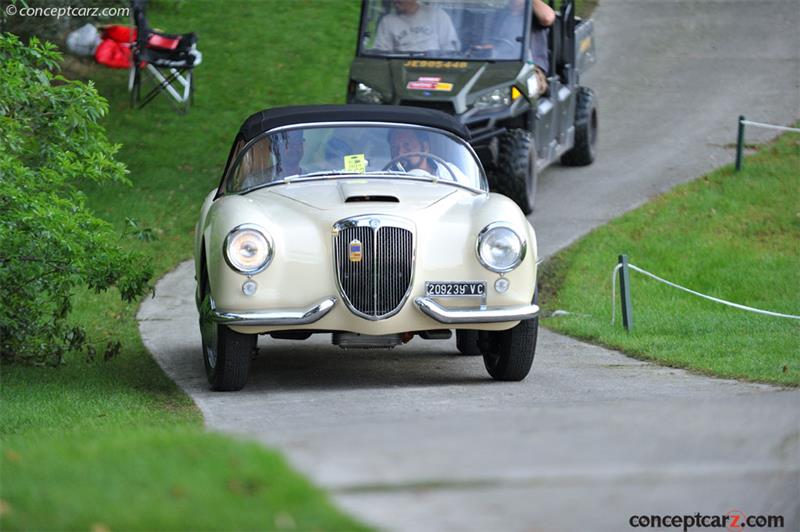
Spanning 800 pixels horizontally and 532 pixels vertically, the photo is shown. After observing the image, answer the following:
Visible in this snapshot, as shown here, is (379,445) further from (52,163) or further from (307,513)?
(52,163)

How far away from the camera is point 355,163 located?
9.83 metres

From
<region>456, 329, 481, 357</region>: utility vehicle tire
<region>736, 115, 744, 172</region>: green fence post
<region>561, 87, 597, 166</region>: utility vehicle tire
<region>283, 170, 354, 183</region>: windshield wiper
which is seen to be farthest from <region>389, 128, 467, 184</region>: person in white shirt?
<region>561, 87, 597, 166</region>: utility vehicle tire

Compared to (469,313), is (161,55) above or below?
above

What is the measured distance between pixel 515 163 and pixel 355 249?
7694mm

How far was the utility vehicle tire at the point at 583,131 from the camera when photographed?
63.2ft

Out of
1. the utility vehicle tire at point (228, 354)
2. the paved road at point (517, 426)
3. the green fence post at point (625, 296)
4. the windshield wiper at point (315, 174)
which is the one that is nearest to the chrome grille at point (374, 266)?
the paved road at point (517, 426)

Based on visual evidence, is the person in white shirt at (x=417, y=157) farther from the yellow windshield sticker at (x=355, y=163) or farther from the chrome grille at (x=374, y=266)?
the chrome grille at (x=374, y=266)

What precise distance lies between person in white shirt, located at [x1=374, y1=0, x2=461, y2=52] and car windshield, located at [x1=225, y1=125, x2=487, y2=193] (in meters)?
6.62

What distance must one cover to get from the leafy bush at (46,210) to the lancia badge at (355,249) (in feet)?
7.43

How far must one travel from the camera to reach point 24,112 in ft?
34.2

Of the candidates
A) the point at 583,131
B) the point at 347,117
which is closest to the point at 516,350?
the point at 347,117

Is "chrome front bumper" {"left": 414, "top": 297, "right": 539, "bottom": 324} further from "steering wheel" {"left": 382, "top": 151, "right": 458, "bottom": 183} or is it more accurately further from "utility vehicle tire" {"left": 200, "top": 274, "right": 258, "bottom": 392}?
"steering wheel" {"left": 382, "top": 151, "right": 458, "bottom": 183}

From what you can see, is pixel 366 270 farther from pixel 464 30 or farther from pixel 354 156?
pixel 464 30

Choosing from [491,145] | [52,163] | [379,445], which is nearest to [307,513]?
[379,445]
